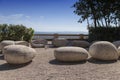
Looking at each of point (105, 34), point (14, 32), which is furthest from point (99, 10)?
point (14, 32)

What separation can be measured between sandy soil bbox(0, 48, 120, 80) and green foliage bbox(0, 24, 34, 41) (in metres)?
6.65

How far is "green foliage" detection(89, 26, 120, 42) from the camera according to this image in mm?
16875

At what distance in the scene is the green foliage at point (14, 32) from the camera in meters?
14.3

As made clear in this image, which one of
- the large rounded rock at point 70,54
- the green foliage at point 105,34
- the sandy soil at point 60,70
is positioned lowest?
the sandy soil at point 60,70

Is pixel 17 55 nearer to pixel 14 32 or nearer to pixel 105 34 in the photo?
pixel 14 32

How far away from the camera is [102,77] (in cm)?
589

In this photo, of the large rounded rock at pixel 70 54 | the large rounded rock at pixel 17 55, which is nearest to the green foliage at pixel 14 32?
the large rounded rock at pixel 17 55

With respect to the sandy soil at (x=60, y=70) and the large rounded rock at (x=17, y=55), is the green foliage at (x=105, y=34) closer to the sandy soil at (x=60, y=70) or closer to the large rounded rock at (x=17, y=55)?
the sandy soil at (x=60, y=70)

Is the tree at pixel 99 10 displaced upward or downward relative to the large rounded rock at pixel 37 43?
upward

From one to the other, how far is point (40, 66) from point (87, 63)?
181cm

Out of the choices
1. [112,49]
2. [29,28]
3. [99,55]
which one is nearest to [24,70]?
[99,55]

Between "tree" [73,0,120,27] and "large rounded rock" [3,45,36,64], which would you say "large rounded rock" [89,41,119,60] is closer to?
"large rounded rock" [3,45,36,64]

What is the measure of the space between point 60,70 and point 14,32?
8.87m

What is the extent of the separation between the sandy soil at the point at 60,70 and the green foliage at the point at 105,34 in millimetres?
9071
